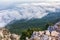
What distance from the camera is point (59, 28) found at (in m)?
32.4

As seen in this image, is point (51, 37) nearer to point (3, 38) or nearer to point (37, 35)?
point (37, 35)

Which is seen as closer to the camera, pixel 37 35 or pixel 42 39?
pixel 42 39

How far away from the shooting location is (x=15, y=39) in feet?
198

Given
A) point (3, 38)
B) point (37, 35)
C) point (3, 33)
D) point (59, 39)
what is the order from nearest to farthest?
point (59, 39), point (37, 35), point (3, 38), point (3, 33)

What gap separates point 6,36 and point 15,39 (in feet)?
6.70

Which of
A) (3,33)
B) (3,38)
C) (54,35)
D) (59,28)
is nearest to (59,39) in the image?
A: (54,35)

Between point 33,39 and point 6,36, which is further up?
point 33,39

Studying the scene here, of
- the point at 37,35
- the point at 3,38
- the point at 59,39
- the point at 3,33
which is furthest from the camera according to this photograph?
the point at 3,33

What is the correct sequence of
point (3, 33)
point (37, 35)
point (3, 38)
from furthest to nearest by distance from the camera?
point (3, 33)
point (3, 38)
point (37, 35)

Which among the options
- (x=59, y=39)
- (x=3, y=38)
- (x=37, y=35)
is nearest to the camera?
(x=59, y=39)

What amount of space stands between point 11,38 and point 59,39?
3129cm

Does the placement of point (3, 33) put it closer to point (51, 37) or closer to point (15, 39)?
point (15, 39)

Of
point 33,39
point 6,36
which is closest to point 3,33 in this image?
point 6,36

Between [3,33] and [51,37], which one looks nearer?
[51,37]
